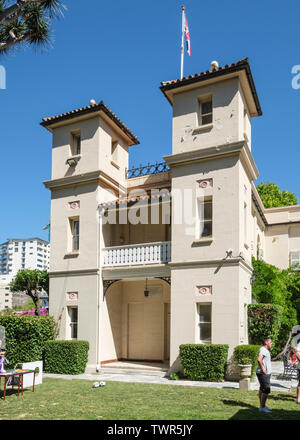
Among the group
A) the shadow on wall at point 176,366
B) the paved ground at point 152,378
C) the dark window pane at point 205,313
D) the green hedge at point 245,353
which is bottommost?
the paved ground at point 152,378

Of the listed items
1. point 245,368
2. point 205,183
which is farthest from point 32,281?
point 245,368

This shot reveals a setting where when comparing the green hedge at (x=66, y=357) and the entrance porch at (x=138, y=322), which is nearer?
the green hedge at (x=66, y=357)

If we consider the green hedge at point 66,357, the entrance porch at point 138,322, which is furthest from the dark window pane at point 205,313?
the green hedge at point 66,357

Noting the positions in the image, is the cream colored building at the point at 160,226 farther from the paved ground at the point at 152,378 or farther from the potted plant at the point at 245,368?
the potted plant at the point at 245,368

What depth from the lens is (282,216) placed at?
26219mm

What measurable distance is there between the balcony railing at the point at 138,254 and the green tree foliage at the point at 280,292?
15.5 ft

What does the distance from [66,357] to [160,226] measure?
686cm

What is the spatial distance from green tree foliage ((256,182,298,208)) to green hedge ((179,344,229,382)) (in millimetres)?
22309

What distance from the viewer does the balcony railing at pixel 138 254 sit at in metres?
17.1

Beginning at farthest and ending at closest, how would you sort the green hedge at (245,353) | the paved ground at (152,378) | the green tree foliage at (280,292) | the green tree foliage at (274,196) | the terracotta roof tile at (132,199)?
the green tree foliage at (274,196)
the green tree foliage at (280,292)
the terracotta roof tile at (132,199)
the green hedge at (245,353)
the paved ground at (152,378)

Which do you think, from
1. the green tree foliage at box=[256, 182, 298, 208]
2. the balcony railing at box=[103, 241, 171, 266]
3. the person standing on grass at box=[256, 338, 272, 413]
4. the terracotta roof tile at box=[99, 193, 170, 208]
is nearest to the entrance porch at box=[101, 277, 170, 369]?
the balcony railing at box=[103, 241, 171, 266]
